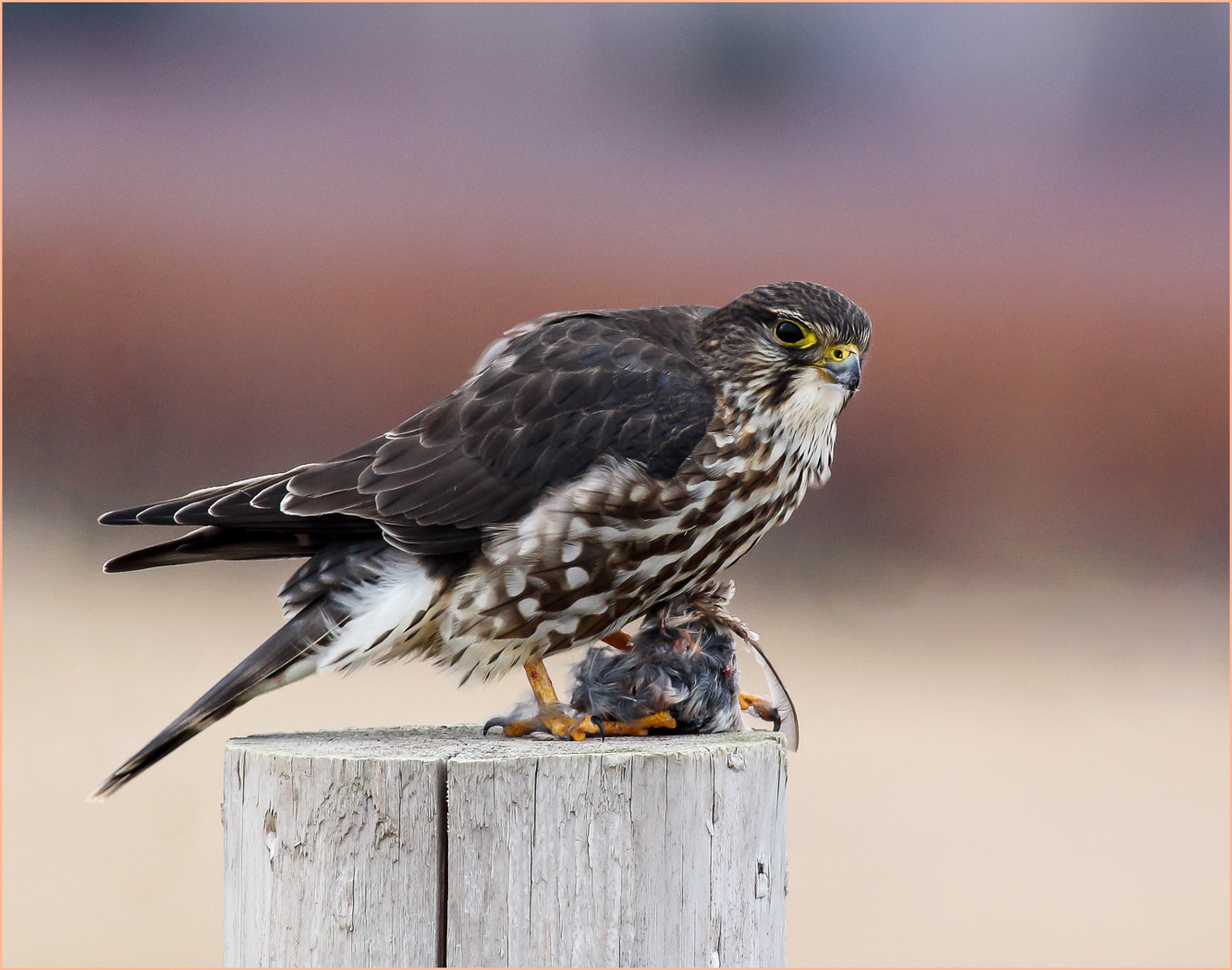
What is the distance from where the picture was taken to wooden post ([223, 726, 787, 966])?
2.52 metres

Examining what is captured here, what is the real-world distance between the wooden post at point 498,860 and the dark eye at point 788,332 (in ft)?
3.45

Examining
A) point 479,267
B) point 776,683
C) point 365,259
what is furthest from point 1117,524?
point 776,683

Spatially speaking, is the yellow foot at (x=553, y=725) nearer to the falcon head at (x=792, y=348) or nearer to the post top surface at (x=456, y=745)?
the post top surface at (x=456, y=745)

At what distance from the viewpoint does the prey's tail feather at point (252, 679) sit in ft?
9.70

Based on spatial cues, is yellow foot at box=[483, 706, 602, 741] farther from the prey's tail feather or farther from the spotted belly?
the prey's tail feather

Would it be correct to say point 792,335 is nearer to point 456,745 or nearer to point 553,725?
point 553,725

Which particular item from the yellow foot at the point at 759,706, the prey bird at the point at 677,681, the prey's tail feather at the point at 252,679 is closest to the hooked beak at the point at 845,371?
the prey bird at the point at 677,681

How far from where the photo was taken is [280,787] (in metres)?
2.63

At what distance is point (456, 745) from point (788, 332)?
3.94 feet

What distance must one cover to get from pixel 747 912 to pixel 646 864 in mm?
250

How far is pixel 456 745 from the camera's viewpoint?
287 centimetres

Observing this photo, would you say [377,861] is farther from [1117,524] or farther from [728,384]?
[1117,524]

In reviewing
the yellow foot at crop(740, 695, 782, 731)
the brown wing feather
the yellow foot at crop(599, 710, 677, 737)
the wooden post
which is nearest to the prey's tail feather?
the brown wing feather

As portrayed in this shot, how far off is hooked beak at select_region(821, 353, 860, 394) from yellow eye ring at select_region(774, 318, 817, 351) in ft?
0.21
